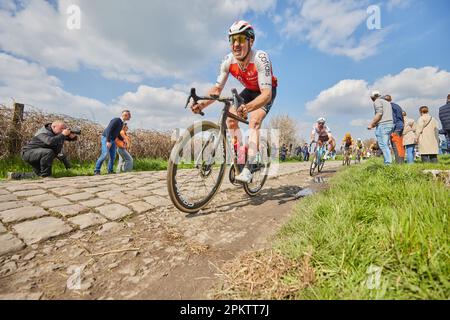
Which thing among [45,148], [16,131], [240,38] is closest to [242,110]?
[240,38]

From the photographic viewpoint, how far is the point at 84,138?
31.4 ft

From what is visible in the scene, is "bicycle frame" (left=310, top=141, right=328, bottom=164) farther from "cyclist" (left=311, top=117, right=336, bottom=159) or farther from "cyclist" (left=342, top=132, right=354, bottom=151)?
"cyclist" (left=342, top=132, right=354, bottom=151)

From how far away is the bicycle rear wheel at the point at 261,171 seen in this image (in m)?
3.87

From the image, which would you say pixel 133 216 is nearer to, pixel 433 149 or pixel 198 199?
pixel 198 199

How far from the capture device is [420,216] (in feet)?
4.95

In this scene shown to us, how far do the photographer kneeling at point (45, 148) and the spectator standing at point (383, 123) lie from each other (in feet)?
30.1

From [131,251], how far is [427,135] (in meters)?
10.4

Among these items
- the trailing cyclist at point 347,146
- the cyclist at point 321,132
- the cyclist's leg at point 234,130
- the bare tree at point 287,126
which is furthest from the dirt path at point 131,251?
the bare tree at point 287,126

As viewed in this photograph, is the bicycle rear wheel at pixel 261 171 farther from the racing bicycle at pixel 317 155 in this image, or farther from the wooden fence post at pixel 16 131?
the wooden fence post at pixel 16 131

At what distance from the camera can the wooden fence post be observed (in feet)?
23.6

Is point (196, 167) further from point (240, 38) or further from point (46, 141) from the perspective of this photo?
point (46, 141)
